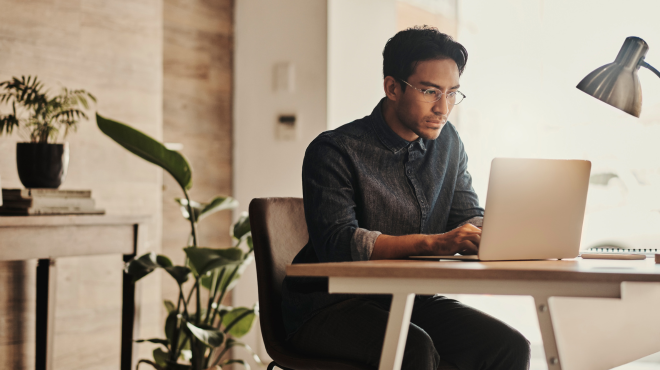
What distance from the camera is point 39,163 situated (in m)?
2.02

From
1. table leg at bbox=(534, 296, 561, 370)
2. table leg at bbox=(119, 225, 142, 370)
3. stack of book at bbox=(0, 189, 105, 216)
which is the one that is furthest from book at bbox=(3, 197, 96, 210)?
table leg at bbox=(534, 296, 561, 370)

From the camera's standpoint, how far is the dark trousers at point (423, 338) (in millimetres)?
1271

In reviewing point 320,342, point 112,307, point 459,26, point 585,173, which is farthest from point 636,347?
point 459,26

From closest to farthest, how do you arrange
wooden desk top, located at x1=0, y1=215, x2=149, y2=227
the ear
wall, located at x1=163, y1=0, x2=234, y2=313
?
1. the ear
2. wooden desk top, located at x1=0, y1=215, x2=149, y2=227
3. wall, located at x1=163, y1=0, x2=234, y2=313

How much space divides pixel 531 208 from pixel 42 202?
1.48 meters

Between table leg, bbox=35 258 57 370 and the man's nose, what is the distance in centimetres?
153

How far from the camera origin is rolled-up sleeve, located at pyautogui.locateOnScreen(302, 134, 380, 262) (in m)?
1.31

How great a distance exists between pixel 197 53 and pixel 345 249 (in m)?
2.17

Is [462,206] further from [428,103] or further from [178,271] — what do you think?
[178,271]

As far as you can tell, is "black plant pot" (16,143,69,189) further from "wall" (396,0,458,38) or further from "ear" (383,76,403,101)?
"wall" (396,0,458,38)

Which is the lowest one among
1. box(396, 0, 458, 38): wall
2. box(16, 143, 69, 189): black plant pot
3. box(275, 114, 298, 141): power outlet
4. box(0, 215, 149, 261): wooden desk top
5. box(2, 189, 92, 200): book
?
box(0, 215, 149, 261): wooden desk top

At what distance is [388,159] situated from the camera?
1.54 meters

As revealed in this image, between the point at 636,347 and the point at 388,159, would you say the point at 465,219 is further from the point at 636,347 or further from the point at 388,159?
the point at 636,347

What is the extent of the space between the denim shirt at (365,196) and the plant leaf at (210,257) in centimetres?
63
